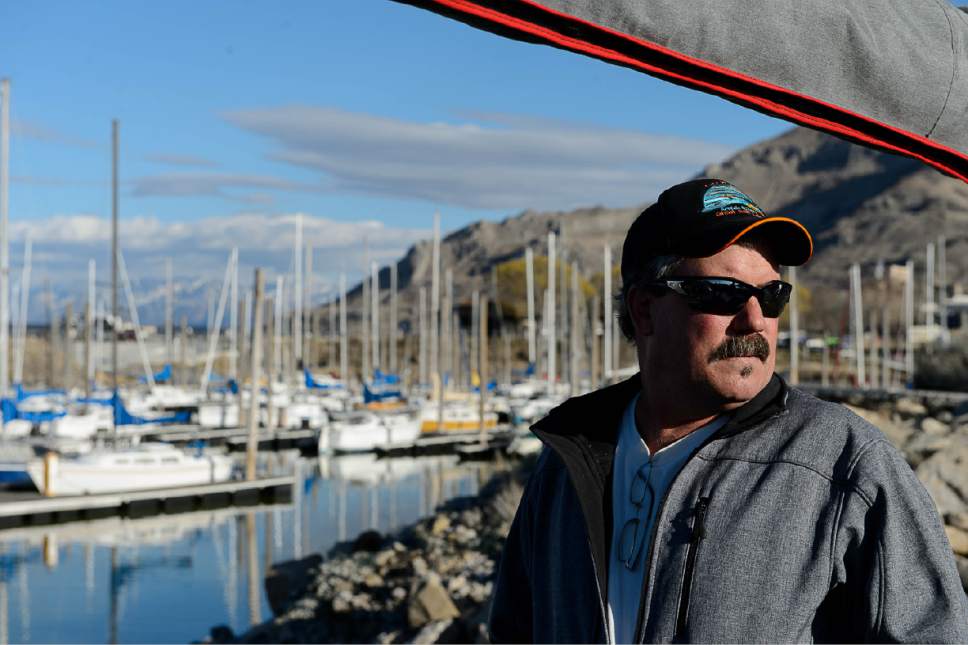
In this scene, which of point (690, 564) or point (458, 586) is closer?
point (690, 564)

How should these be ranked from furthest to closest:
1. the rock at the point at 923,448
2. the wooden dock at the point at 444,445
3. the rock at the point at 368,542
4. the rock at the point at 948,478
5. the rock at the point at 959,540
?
the wooden dock at the point at 444,445, the rock at the point at 368,542, the rock at the point at 923,448, the rock at the point at 948,478, the rock at the point at 959,540

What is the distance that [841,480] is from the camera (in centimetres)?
175

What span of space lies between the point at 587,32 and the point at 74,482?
82.0 ft

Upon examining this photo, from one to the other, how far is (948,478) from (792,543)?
10503mm

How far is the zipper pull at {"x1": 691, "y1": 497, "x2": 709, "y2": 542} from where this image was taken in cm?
185

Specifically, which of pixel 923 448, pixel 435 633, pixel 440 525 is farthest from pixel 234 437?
pixel 435 633

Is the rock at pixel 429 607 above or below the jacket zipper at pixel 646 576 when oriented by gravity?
below

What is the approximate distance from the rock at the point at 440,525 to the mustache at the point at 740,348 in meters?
17.9

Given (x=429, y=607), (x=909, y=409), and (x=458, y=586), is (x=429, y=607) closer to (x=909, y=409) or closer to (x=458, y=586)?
(x=458, y=586)

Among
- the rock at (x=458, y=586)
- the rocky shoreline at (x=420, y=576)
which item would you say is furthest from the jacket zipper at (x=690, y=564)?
the rock at (x=458, y=586)

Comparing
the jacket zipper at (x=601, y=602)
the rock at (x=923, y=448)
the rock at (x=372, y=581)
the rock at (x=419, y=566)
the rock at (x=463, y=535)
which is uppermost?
the jacket zipper at (x=601, y=602)

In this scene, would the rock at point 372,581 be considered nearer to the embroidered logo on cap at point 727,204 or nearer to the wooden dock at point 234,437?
the embroidered logo on cap at point 727,204

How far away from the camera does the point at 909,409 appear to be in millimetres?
35781

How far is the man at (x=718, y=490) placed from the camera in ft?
5.64
